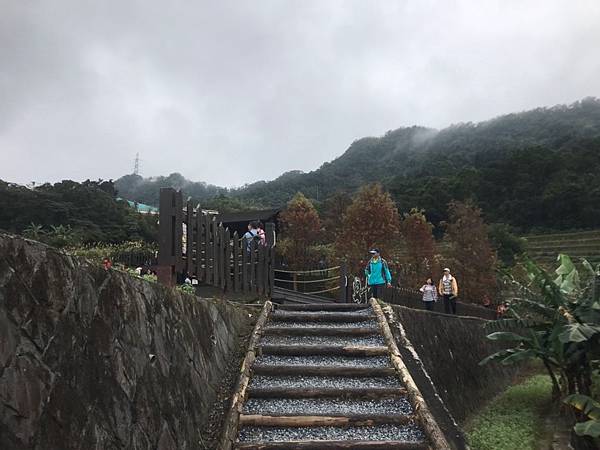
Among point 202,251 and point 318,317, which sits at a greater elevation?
point 202,251

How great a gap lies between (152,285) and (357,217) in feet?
58.8

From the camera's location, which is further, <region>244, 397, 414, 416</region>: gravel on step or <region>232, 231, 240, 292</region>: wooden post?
<region>232, 231, 240, 292</region>: wooden post

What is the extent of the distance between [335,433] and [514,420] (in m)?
6.70

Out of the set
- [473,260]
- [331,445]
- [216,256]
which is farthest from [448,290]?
[331,445]

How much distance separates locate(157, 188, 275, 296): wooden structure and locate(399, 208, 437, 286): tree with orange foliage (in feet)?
42.2

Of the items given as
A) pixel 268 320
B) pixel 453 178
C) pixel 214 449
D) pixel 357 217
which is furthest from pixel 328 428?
pixel 453 178

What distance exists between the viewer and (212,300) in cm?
628

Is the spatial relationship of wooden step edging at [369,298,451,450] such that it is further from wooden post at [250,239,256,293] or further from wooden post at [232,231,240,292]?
wooden post at [250,239,256,293]

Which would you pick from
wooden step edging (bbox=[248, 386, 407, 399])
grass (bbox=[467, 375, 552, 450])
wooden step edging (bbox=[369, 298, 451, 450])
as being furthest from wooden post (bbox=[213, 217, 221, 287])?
grass (bbox=[467, 375, 552, 450])

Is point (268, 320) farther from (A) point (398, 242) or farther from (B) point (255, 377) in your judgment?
(A) point (398, 242)

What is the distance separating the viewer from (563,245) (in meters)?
41.2

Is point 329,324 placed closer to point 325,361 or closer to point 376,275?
point 325,361

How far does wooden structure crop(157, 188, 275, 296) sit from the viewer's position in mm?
6207

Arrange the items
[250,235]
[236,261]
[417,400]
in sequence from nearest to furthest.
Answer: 1. [417,400]
2. [236,261]
3. [250,235]
